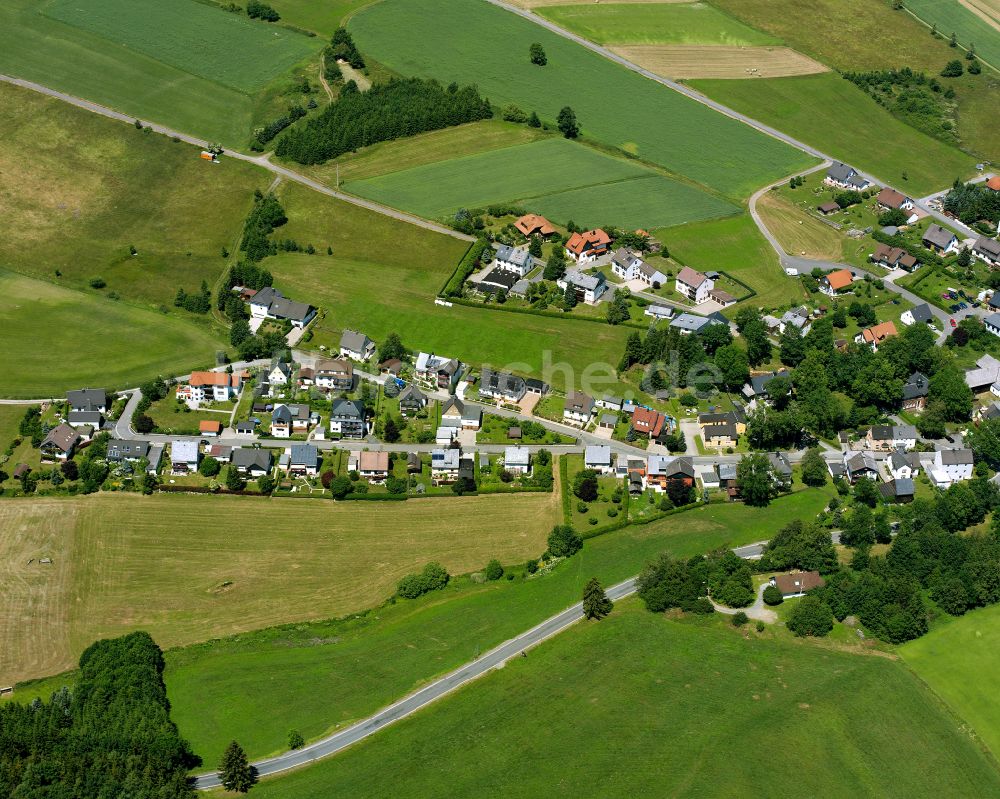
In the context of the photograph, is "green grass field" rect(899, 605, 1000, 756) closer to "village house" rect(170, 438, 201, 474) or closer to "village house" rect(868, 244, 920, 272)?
"village house" rect(868, 244, 920, 272)

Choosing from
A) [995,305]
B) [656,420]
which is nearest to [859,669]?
[656,420]

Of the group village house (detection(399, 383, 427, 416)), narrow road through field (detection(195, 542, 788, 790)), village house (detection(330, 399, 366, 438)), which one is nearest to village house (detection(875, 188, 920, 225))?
village house (detection(399, 383, 427, 416))

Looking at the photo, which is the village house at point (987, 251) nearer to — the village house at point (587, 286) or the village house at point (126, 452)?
the village house at point (587, 286)

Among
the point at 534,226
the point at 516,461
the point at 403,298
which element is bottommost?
the point at 516,461

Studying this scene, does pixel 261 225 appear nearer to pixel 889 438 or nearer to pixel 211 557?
pixel 211 557

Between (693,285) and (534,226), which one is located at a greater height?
(693,285)

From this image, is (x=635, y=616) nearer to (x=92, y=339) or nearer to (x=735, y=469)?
(x=735, y=469)

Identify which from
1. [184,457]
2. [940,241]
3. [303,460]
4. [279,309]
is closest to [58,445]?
[184,457]
